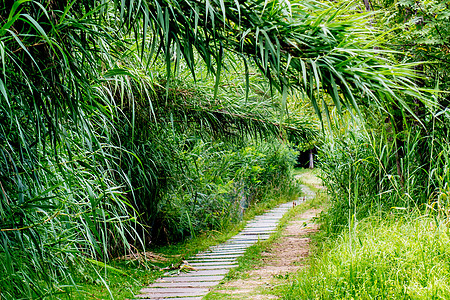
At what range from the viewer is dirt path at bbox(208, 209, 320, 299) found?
4105 mm

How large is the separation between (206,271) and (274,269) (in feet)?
2.76

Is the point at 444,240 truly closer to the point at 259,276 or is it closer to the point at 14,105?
the point at 259,276

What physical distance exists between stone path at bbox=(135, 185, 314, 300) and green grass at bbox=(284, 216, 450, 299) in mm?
1122

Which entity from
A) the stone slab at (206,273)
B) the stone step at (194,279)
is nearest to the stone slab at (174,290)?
the stone step at (194,279)

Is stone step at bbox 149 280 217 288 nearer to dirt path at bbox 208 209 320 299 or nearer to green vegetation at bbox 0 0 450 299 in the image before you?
dirt path at bbox 208 209 320 299

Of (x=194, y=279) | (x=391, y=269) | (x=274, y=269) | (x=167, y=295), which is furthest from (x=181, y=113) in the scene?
(x=391, y=269)

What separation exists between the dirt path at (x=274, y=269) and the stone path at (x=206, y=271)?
285 mm

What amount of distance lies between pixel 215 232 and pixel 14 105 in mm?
6079

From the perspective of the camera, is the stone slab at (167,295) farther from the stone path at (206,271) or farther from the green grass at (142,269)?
the green grass at (142,269)

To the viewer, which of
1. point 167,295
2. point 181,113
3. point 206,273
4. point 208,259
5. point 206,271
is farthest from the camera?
point 208,259

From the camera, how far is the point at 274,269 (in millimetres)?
5098

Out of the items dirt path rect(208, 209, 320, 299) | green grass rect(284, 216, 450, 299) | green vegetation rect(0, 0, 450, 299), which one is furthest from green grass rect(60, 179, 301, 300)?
green grass rect(284, 216, 450, 299)

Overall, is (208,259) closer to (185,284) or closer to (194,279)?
(194,279)

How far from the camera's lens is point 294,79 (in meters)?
2.54
